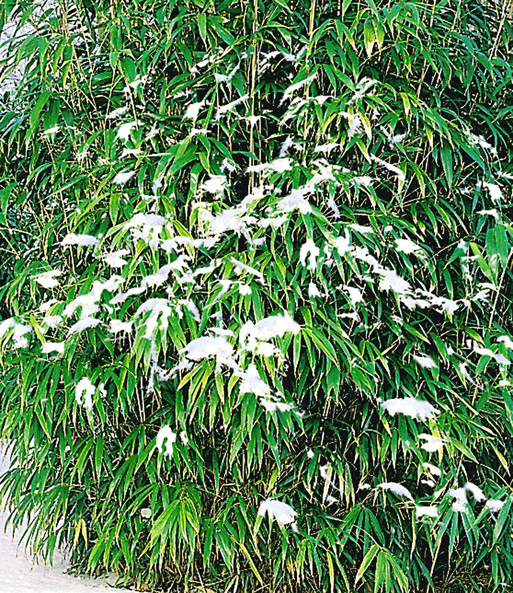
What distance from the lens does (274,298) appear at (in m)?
1.73

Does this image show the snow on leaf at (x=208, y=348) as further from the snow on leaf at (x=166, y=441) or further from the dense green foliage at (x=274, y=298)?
the snow on leaf at (x=166, y=441)

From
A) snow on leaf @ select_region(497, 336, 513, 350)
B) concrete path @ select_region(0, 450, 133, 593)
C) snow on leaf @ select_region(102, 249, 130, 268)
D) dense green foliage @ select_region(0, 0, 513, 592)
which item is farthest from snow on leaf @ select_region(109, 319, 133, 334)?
snow on leaf @ select_region(497, 336, 513, 350)

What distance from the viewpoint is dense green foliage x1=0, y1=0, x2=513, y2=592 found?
1.79 m

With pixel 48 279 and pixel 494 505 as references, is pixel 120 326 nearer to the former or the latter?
pixel 48 279

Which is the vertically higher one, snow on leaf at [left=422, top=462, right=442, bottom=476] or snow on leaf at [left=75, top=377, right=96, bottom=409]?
snow on leaf at [left=75, top=377, right=96, bottom=409]

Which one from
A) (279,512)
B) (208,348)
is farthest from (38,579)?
(208,348)

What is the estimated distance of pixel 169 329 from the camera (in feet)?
5.77

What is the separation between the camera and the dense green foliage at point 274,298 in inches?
70.4

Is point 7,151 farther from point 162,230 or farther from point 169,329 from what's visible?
point 169,329

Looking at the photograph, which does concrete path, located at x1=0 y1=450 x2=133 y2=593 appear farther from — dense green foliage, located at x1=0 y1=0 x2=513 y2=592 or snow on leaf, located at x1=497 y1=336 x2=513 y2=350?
snow on leaf, located at x1=497 y1=336 x2=513 y2=350

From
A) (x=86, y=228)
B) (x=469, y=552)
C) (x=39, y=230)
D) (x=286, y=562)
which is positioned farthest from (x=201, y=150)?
(x=469, y=552)

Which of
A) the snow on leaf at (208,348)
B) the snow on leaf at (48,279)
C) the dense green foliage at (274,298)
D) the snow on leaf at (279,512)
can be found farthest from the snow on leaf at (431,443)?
the snow on leaf at (48,279)

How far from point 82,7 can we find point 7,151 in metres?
0.51

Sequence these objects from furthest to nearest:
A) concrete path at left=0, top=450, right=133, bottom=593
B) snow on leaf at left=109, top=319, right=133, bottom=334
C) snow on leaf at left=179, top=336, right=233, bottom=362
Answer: concrete path at left=0, top=450, right=133, bottom=593, snow on leaf at left=109, top=319, right=133, bottom=334, snow on leaf at left=179, top=336, right=233, bottom=362
